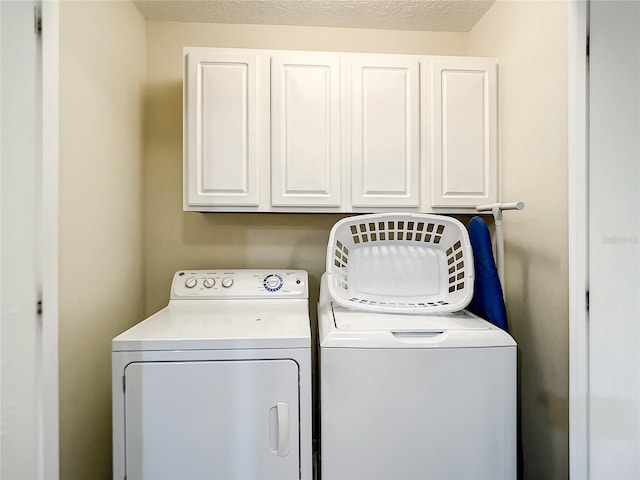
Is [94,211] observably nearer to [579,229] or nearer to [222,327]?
[222,327]

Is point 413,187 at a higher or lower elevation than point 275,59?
lower

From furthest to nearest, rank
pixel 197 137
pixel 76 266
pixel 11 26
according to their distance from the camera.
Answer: pixel 197 137, pixel 76 266, pixel 11 26

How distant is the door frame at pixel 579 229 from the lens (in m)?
0.89

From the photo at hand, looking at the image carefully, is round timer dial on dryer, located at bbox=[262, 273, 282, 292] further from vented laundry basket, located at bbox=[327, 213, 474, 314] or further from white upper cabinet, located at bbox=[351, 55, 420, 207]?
white upper cabinet, located at bbox=[351, 55, 420, 207]

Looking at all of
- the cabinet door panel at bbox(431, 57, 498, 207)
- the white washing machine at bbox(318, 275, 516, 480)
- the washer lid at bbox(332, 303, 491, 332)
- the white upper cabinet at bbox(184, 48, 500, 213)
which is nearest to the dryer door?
the white washing machine at bbox(318, 275, 516, 480)

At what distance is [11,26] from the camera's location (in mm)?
781

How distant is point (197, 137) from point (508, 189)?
1550mm

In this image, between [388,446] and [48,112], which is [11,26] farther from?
[388,446]

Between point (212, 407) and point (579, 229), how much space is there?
125 centimetres

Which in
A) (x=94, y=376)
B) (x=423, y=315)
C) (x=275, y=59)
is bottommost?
(x=94, y=376)

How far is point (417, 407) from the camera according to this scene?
1.11 meters

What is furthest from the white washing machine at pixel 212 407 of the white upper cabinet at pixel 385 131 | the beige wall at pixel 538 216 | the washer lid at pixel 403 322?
the beige wall at pixel 538 216

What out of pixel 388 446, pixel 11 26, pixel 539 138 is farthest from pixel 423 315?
pixel 11 26

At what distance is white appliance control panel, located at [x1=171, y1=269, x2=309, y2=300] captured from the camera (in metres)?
1.62
